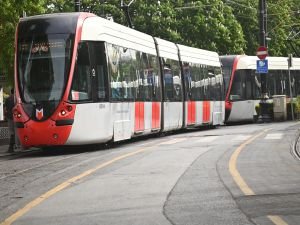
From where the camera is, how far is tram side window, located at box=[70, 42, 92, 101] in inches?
712

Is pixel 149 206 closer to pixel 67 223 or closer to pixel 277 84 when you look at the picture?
pixel 67 223

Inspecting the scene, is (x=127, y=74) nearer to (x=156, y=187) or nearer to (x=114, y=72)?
(x=114, y=72)

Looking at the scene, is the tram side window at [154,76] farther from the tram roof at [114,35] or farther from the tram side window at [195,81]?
the tram side window at [195,81]

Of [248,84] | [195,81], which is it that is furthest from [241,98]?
[195,81]

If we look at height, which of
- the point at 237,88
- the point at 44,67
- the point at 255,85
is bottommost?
the point at 237,88

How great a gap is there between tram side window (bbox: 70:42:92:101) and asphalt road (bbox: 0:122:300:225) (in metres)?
1.59

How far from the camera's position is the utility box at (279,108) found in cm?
3628

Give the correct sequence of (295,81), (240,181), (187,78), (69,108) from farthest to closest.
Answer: (295,81)
(187,78)
(69,108)
(240,181)

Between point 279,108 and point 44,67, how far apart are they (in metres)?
20.8

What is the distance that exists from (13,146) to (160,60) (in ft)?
22.6

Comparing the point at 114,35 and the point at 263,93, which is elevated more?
the point at 114,35

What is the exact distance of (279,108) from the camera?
3653cm

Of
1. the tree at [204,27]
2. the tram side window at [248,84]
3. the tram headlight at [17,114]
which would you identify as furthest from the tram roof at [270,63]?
the tram headlight at [17,114]

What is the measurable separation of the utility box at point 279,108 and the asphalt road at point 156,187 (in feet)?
60.3
